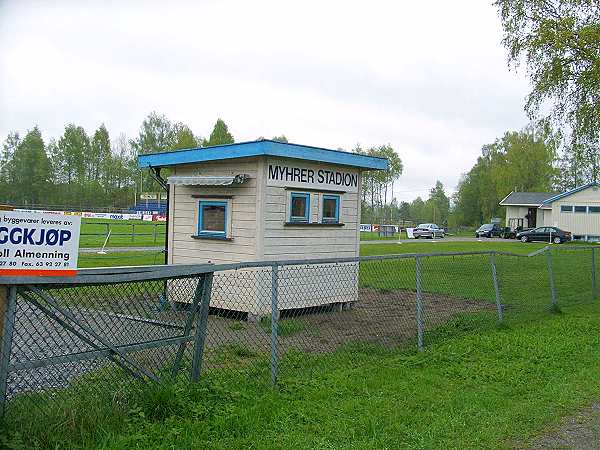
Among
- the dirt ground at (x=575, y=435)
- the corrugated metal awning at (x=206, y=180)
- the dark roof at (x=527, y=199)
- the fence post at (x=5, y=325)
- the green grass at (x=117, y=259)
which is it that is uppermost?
the dark roof at (x=527, y=199)

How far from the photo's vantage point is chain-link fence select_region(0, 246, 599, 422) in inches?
175

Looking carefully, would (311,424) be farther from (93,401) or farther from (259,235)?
(259,235)

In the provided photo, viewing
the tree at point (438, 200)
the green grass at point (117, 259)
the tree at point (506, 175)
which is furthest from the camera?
the tree at point (438, 200)

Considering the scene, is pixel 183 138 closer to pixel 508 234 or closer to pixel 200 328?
pixel 508 234

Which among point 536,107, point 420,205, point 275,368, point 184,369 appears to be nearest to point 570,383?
point 275,368

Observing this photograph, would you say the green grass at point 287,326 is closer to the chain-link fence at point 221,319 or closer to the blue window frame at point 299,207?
the chain-link fence at point 221,319

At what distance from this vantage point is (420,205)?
13188 cm

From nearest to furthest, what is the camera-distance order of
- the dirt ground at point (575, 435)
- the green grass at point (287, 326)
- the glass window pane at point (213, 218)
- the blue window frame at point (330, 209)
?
the dirt ground at point (575, 435) → the green grass at point (287, 326) → the glass window pane at point (213, 218) → the blue window frame at point (330, 209)

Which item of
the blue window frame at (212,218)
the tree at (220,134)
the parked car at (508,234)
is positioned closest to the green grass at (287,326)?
the blue window frame at (212,218)

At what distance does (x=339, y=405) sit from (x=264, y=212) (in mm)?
5084

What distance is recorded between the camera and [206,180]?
10367 millimetres

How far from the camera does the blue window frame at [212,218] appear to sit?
1048 centimetres

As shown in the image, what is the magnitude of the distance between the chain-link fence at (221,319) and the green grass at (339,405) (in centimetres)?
11

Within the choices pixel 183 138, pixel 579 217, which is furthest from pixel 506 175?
pixel 183 138
